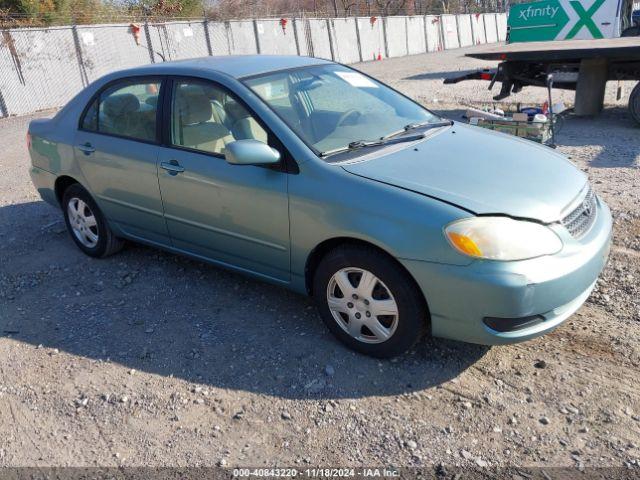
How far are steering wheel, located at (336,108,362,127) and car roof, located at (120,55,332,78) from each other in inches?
23.4

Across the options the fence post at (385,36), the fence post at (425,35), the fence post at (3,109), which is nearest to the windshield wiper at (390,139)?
the fence post at (3,109)

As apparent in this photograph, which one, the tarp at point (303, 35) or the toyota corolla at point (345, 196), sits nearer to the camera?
the toyota corolla at point (345, 196)

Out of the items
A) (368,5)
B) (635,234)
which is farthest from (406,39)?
(635,234)

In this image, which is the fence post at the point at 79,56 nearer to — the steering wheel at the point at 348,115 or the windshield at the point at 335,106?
the windshield at the point at 335,106

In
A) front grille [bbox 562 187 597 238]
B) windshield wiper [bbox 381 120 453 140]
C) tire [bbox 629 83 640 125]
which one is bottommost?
tire [bbox 629 83 640 125]

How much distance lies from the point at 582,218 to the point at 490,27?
3954 centimetres

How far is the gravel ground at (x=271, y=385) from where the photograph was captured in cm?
278

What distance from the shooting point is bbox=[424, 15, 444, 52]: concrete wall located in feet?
107

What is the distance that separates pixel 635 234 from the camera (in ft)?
15.8

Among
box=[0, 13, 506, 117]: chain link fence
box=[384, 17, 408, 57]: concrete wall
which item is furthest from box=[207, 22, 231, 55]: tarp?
box=[384, 17, 408, 57]: concrete wall

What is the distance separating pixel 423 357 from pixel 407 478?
913 mm

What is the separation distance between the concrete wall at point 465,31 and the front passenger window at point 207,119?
34.5m

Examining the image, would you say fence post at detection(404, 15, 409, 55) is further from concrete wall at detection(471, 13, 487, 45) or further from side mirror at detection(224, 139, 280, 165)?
side mirror at detection(224, 139, 280, 165)

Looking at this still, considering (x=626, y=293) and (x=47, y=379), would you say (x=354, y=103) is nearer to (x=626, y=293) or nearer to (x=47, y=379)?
(x=626, y=293)
